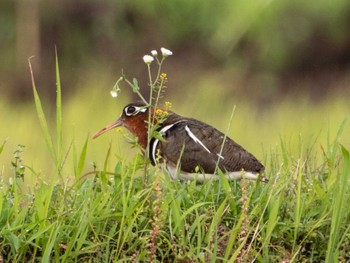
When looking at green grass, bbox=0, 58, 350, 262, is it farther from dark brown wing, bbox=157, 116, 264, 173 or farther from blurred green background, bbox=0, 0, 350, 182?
blurred green background, bbox=0, 0, 350, 182

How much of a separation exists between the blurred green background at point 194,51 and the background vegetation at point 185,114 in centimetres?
1

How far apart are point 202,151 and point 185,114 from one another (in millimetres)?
1886

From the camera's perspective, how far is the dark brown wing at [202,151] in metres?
5.06

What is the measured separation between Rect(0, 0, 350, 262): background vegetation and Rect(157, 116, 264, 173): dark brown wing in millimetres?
134

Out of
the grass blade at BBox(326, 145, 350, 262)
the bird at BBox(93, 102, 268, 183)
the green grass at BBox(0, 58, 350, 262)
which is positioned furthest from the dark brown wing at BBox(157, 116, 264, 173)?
the grass blade at BBox(326, 145, 350, 262)

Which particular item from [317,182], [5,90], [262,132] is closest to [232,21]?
[5,90]

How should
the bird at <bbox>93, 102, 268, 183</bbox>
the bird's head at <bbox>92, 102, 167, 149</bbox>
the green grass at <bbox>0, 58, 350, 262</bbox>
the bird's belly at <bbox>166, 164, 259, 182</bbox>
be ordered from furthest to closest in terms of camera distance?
1. the bird's head at <bbox>92, 102, 167, 149</bbox>
2. the bird at <bbox>93, 102, 268, 183</bbox>
3. the bird's belly at <bbox>166, 164, 259, 182</bbox>
4. the green grass at <bbox>0, 58, 350, 262</bbox>

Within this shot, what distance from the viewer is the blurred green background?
25.4ft

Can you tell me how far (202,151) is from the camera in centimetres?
509

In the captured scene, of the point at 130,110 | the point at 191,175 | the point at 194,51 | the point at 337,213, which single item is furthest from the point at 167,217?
the point at 194,51

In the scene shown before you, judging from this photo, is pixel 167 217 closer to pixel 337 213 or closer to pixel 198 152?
pixel 337 213

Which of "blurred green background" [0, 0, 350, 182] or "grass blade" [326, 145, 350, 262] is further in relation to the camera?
"blurred green background" [0, 0, 350, 182]

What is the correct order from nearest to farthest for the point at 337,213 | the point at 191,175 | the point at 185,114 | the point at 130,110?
the point at 337,213 → the point at 191,175 → the point at 130,110 → the point at 185,114

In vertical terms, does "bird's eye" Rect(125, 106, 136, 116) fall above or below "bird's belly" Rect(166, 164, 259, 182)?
above
